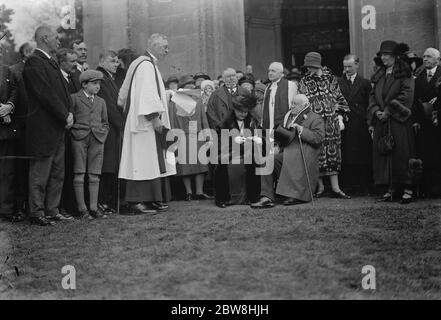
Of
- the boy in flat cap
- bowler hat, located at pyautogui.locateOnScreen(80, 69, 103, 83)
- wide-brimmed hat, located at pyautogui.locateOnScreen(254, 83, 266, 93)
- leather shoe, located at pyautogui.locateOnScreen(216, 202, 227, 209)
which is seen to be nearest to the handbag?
leather shoe, located at pyautogui.locateOnScreen(216, 202, 227, 209)

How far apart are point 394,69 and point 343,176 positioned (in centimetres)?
186

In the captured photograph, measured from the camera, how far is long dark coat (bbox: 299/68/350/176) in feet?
27.3

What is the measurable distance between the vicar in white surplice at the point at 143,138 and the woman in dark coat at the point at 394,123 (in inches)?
101

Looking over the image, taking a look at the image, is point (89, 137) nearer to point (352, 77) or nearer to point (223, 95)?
point (223, 95)

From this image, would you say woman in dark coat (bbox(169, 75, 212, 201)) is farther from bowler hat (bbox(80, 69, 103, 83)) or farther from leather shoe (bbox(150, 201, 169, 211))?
bowler hat (bbox(80, 69, 103, 83))

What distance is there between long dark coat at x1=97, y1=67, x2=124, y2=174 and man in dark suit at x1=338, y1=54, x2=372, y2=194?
10.0ft

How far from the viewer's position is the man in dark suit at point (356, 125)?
28.4 ft

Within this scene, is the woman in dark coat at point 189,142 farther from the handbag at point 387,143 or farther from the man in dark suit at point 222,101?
the handbag at point 387,143

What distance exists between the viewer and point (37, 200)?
21.9ft

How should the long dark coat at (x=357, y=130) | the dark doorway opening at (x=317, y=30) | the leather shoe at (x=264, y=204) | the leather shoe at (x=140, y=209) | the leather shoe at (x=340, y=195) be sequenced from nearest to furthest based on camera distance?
the leather shoe at (x=140, y=209)
the leather shoe at (x=264, y=204)
the leather shoe at (x=340, y=195)
the long dark coat at (x=357, y=130)
the dark doorway opening at (x=317, y=30)

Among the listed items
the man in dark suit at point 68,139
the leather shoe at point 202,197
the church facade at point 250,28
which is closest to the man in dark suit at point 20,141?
the man in dark suit at point 68,139

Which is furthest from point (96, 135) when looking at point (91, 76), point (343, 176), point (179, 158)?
point (343, 176)

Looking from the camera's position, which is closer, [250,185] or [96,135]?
[96,135]

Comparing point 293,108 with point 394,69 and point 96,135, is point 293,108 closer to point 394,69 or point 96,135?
point 394,69
